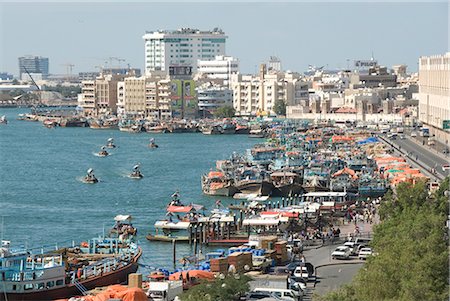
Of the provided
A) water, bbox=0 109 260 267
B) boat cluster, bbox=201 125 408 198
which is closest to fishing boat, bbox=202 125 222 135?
water, bbox=0 109 260 267

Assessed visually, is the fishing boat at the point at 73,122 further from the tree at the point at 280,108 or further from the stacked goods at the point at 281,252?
the stacked goods at the point at 281,252

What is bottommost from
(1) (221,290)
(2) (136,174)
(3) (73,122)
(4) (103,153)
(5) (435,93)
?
(3) (73,122)

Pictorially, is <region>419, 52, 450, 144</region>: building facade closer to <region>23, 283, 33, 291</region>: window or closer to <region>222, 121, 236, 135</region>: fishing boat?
<region>222, 121, 236, 135</region>: fishing boat

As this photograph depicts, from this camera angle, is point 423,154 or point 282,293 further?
point 423,154

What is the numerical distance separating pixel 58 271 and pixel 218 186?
1126 centimetres

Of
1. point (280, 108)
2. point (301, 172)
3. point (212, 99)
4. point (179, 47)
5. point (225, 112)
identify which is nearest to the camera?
point (301, 172)

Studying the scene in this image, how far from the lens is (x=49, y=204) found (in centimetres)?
2188

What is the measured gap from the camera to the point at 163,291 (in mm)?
11578

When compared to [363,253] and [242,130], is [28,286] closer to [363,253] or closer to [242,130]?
[363,253]

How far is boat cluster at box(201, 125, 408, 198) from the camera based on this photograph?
76.1 feet

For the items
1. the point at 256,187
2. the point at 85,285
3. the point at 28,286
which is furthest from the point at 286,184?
the point at 28,286

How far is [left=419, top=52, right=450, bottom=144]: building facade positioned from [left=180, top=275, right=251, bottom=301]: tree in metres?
21.0

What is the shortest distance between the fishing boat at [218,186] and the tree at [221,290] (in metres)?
12.6

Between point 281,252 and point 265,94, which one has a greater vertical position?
point 265,94
